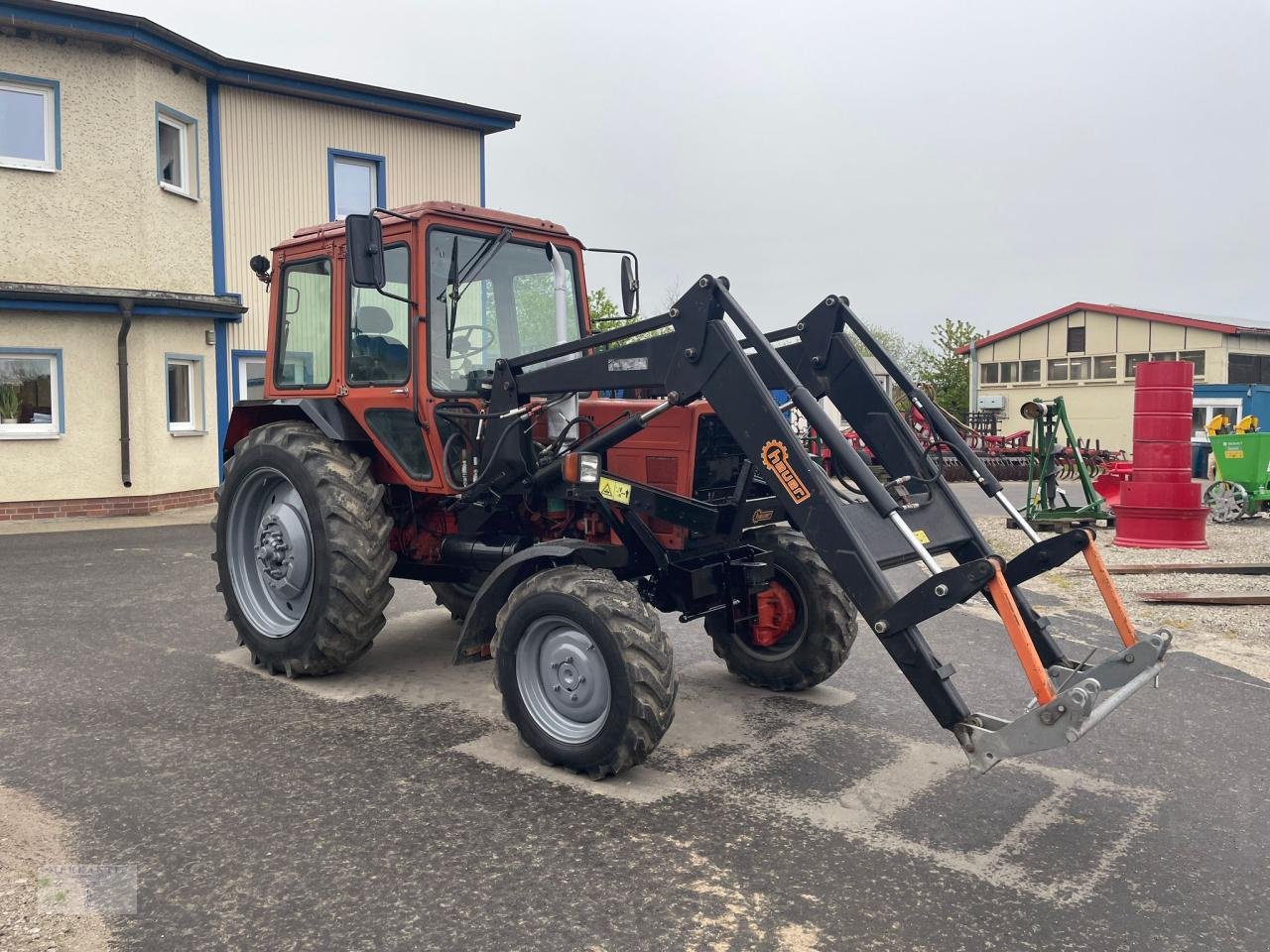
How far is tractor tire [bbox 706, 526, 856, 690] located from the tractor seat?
2.14 meters

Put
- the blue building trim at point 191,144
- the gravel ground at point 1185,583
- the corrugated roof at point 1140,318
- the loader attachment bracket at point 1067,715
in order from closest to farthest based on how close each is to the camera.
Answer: the loader attachment bracket at point 1067,715 < the gravel ground at point 1185,583 < the blue building trim at point 191,144 < the corrugated roof at point 1140,318

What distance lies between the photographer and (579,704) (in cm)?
449

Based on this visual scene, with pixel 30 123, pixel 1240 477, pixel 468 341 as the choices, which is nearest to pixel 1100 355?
pixel 1240 477

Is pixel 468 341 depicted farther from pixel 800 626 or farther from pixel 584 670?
pixel 800 626

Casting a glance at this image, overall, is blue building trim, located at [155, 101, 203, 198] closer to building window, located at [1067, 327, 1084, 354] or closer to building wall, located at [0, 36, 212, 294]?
building wall, located at [0, 36, 212, 294]

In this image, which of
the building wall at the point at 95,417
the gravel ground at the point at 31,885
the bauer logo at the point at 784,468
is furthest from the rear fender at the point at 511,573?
the building wall at the point at 95,417

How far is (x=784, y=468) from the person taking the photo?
4.14 meters

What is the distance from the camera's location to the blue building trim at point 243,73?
13.4 meters

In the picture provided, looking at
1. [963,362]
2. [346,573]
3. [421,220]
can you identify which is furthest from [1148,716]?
[963,362]

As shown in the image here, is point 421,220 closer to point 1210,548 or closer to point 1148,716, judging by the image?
point 1148,716

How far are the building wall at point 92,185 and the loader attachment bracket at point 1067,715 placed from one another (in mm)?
13583

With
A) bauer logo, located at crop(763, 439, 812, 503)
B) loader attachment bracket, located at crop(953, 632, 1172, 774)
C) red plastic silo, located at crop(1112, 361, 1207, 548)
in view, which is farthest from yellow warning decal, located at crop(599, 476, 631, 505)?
red plastic silo, located at crop(1112, 361, 1207, 548)

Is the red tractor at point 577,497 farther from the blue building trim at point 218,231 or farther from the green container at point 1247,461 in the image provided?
the green container at point 1247,461

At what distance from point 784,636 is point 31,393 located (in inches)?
474
